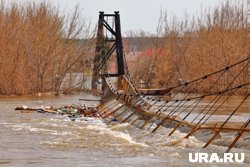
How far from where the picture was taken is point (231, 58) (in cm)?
3169

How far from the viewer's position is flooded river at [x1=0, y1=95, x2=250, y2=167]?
10453 mm

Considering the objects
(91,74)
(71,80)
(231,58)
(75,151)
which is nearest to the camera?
(75,151)

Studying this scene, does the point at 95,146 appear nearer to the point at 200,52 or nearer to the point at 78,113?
the point at 78,113

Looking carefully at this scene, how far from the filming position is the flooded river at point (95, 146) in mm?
10453

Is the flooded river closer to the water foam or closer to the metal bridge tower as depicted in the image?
the water foam

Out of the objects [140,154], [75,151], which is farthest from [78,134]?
[140,154]

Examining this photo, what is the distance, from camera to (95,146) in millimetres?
12555

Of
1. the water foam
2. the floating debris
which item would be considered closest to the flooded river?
the water foam

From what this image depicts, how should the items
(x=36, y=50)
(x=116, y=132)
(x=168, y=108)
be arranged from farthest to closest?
(x=36, y=50) → (x=168, y=108) → (x=116, y=132)

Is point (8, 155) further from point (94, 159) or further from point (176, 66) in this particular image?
point (176, 66)

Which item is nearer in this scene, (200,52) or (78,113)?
(78,113)

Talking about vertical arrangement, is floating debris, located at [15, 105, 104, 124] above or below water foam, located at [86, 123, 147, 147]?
below

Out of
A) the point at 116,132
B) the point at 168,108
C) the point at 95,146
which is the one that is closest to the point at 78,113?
the point at 168,108

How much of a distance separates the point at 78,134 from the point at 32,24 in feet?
71.6
